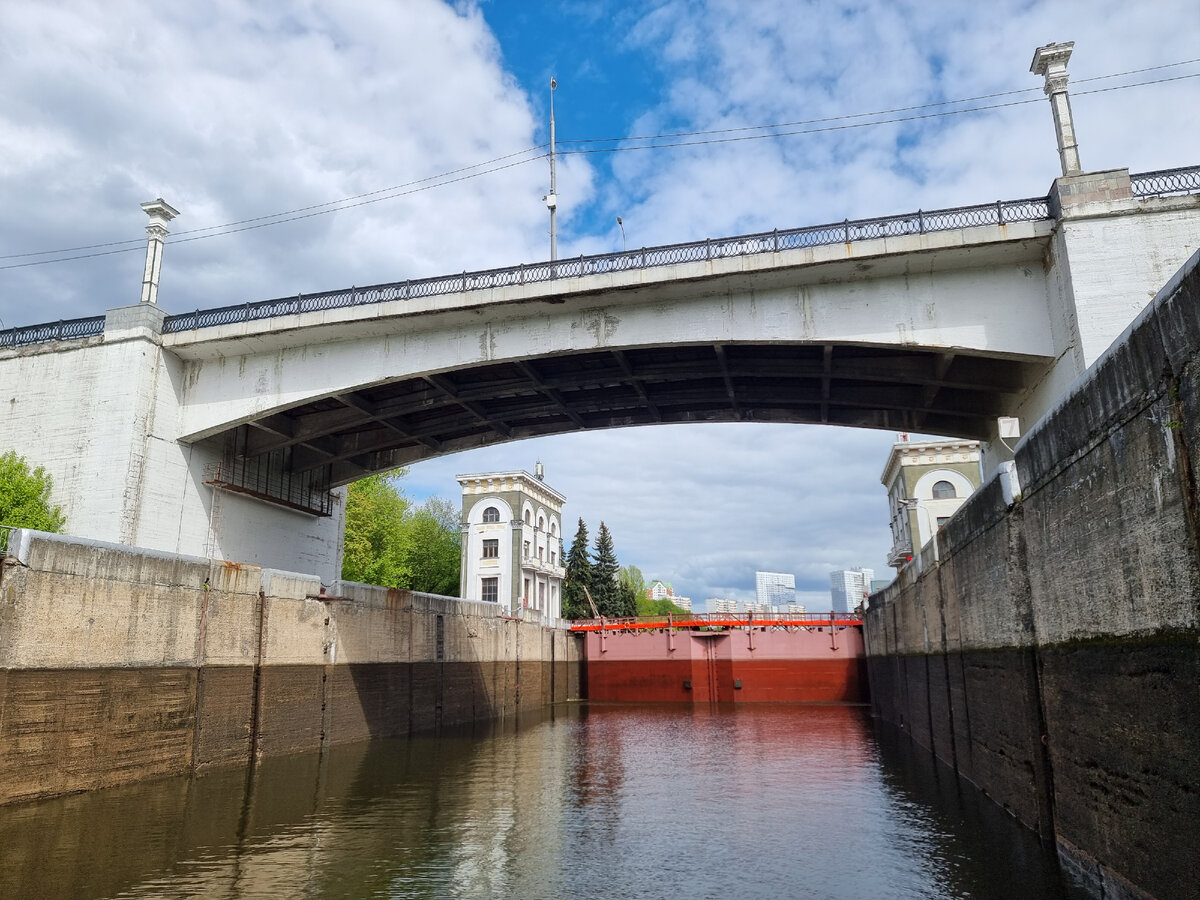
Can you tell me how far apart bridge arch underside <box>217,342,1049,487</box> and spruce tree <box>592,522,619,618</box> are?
42.9 meters

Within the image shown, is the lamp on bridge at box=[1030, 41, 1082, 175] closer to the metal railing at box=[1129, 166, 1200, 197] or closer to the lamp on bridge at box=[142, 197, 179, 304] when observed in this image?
the metal railing at box=[1129, 166, 1200, 197]

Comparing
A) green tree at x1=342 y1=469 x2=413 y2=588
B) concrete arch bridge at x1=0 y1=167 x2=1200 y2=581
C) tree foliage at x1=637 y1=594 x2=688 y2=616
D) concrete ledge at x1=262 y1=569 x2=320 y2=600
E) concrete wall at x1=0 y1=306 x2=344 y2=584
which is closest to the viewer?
concrete arch bridge at x1=0 y1=167 x2=1200 y2=581

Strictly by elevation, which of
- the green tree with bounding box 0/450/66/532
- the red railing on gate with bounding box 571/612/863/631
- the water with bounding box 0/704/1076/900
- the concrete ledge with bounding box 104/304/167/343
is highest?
the concrete ledge with bounding box 104/304/167/343

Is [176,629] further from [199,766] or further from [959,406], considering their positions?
[959,406]

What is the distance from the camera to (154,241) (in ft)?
82.7

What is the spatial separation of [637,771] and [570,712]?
20.1 metres

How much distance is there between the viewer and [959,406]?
24281mm

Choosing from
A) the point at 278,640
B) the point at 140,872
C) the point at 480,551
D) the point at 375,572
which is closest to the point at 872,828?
the point at 140,872

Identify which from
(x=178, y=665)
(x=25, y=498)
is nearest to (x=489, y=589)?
(x=25, y=498)

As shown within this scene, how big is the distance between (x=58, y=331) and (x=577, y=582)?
5178 cm

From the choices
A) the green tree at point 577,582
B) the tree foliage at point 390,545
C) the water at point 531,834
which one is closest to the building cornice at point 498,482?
the tree foliage at point 390,545

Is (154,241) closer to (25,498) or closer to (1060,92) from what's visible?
(25,498)

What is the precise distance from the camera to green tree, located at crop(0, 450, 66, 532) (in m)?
21.6

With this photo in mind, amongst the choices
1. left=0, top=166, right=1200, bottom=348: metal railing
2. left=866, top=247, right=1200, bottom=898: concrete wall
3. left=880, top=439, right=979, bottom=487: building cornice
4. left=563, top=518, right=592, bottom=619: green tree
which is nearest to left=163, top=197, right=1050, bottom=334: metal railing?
left=0, top=166, right=1200, bottom=348: metal railing
